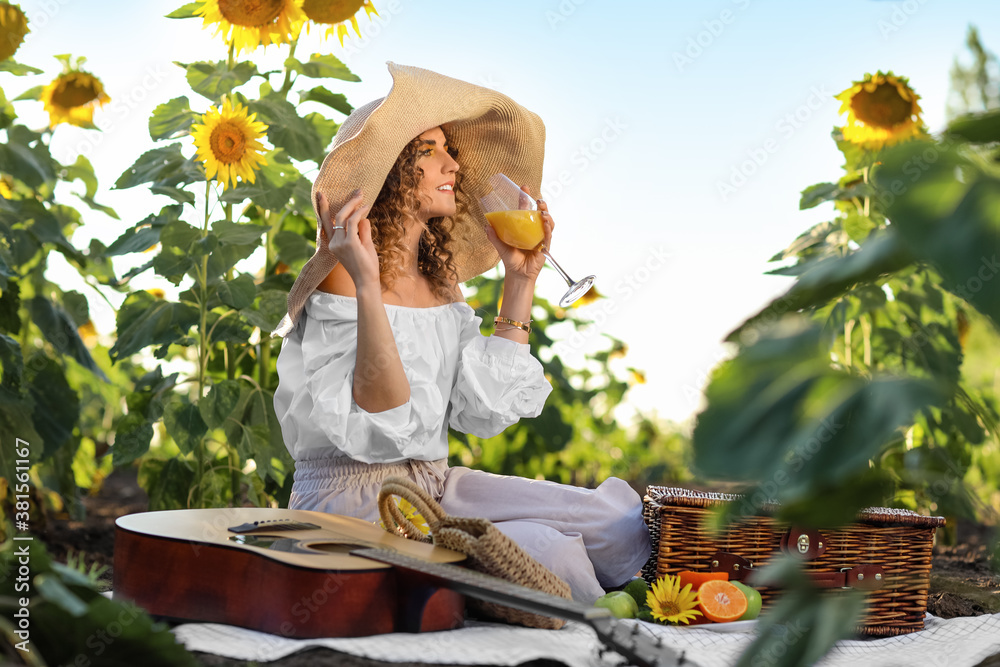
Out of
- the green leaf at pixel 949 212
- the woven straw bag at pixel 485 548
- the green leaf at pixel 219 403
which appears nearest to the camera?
the green leaf at pixel 949 212

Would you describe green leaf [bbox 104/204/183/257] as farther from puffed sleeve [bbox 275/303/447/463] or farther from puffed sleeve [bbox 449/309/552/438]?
puffed sleeve [bbox 449/309/552/438]

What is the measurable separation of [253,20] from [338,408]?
127 centimetres

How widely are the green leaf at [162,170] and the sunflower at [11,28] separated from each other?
0.46 meters

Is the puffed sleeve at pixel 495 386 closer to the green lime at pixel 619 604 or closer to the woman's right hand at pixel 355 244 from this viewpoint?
the woman's right hand at pixel 355 244

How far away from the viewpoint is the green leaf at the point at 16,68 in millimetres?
2650

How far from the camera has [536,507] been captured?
6.91ft

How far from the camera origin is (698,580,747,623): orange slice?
6.03 ft

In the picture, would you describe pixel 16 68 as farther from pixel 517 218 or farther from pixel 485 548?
pixel 485 548

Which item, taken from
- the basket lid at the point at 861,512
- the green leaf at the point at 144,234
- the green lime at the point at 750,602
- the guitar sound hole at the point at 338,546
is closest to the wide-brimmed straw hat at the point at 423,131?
the green leaf at the point at 144,234

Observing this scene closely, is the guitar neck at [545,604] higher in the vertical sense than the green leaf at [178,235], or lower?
lower

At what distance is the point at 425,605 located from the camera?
59.3 inches

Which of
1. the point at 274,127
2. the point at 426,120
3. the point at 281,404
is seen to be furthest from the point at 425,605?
the point at 274,127

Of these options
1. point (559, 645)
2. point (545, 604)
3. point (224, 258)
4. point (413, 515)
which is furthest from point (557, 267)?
point (545, 604)

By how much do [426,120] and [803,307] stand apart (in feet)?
5.79
